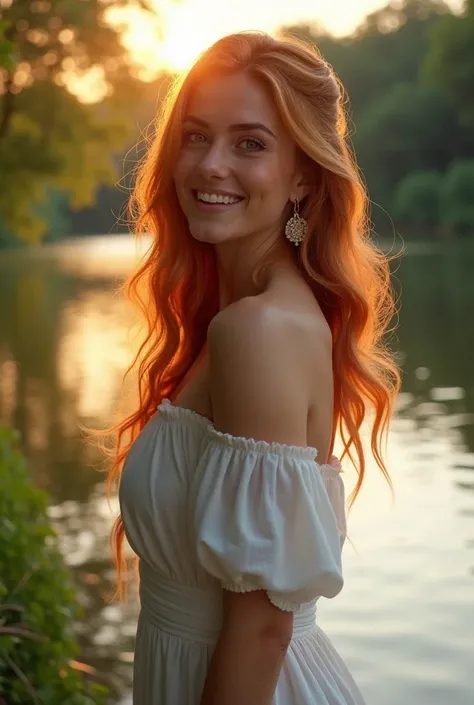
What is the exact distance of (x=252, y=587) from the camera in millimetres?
1628

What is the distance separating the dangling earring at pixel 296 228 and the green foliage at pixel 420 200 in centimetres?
4803

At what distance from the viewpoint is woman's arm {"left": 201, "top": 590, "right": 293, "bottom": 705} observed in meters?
1.64

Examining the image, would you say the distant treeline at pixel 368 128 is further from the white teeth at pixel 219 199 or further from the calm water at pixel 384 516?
the white teeth at pixel 219 199

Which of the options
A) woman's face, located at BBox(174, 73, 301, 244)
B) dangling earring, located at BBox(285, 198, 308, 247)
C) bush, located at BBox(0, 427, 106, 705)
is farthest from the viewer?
bush, located at BBox(0, 427, 106, 705)

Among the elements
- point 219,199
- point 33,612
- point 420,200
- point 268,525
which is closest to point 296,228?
point 219,199

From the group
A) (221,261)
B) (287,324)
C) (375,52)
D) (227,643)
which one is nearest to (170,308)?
(221,261)

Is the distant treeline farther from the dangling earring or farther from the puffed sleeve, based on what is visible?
the puffed sleeve

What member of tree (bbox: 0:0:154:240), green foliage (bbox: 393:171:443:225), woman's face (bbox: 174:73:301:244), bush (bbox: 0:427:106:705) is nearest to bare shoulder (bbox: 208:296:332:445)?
woman's face (bbox: 174:73:301:244)

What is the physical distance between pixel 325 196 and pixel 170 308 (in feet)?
1.43

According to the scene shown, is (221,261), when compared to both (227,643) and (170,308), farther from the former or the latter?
(227,643)

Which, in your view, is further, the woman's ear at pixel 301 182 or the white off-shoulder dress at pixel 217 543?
the woman's ear at pixel 301 182

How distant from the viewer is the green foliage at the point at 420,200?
163ft

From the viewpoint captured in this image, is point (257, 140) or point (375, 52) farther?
point (375, 52)

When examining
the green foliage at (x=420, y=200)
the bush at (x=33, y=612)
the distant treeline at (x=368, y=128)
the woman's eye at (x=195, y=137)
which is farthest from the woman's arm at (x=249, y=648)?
the green foliage at (x=420, y=200)
